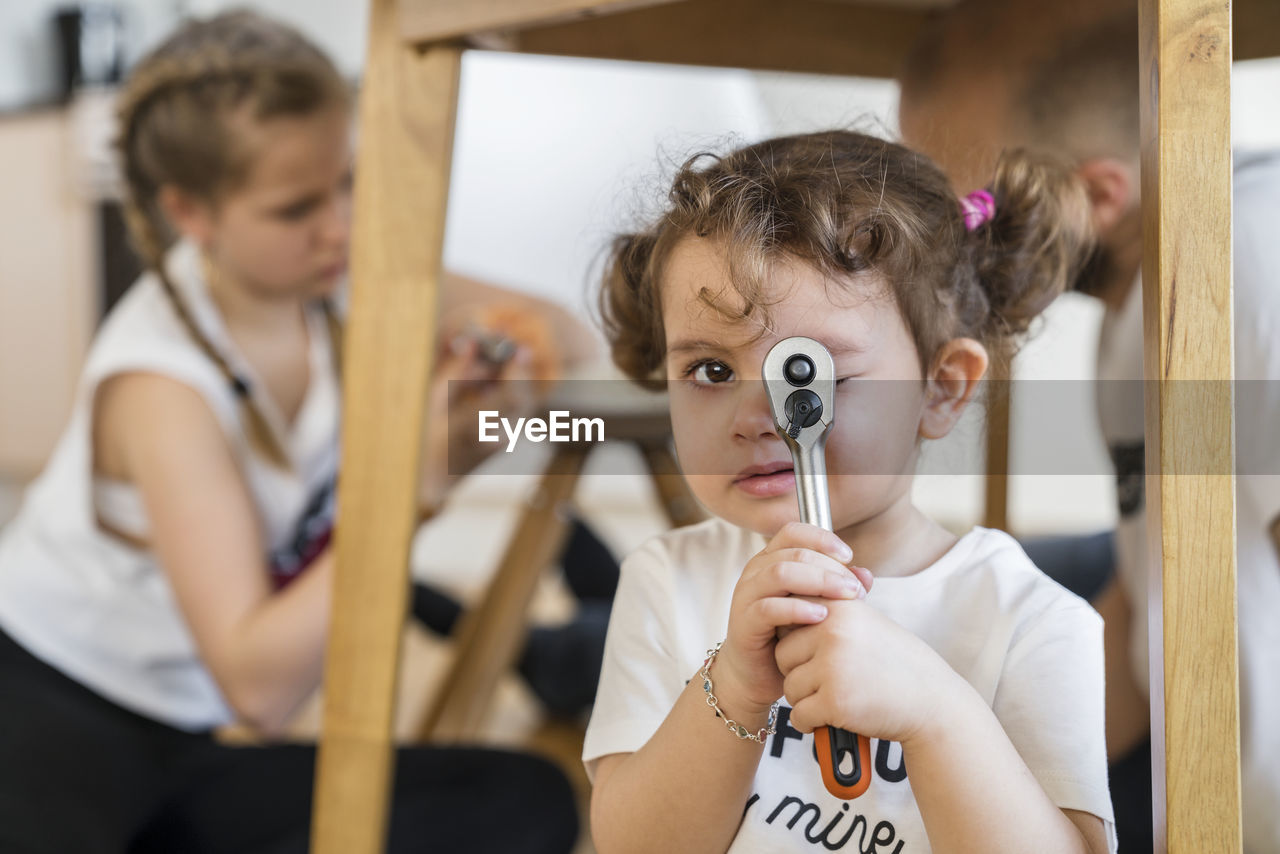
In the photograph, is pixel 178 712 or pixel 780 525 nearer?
pixel 780 525

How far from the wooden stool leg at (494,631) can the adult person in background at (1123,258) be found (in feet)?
2.59

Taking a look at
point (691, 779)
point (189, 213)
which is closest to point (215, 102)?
point (189, 213)

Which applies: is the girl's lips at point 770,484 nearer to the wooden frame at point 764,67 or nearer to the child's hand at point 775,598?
the child's hand at point 775,598

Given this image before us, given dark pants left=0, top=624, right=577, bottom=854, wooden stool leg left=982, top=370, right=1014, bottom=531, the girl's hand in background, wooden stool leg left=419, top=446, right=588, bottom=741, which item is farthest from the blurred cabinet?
wooden stool leg left=982, top=370, right=1014, bottom=531

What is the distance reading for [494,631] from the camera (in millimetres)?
1320

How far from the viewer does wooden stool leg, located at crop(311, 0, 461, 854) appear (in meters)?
0.60

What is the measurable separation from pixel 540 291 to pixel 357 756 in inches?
17.9

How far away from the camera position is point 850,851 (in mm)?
385

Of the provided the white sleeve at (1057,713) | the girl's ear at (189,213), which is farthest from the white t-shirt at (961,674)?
the girl's ear at (189,213)

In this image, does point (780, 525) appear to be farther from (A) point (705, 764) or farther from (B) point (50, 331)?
(B) point (50, 331)

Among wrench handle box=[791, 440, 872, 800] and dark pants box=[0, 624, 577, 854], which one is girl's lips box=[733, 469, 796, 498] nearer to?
wrench handle box=[791, 440, 872, 800]

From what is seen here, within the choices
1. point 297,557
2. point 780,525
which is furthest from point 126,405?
point 780,525

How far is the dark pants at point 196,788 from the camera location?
0.81 meters

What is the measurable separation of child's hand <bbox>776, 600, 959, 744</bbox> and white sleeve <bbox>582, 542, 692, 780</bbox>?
2.8 inches
